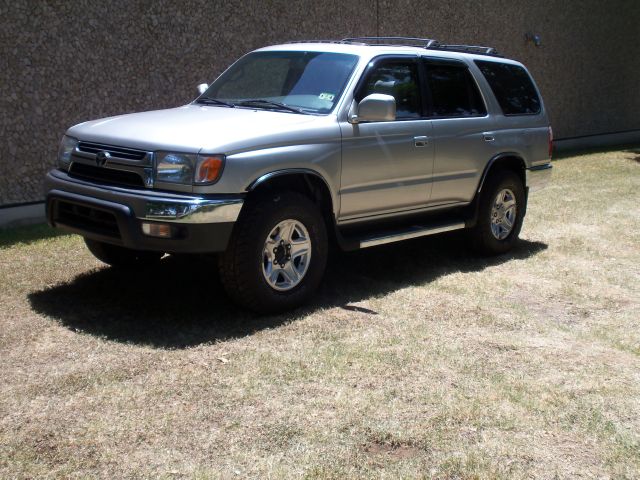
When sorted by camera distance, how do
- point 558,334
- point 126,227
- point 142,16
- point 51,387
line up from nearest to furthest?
point 51,387 → point 126,227 → point 558,334 → point 142,16

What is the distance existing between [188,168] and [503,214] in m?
3.86

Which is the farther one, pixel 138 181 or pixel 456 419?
pixel 138 181

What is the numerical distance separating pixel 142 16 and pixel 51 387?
6.09 meters

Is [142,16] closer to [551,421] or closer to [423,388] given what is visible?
[423,388]

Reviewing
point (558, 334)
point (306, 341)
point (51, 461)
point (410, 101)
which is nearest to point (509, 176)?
point (410, 101)

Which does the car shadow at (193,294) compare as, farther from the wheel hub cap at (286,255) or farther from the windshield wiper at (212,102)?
the windshield wiper at (212,102)

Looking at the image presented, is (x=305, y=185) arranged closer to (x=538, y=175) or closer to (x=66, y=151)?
(x=66, y=151)

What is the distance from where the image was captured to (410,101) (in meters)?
6.96

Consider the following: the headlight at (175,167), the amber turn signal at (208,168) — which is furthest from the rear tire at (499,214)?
the headlight at (175,167)

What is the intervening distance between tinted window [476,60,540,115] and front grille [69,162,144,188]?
3825 millimetres

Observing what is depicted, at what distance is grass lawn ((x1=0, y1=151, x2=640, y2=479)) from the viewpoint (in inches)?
151

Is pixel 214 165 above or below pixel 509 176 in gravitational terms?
above

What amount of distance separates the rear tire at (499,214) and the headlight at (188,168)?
325 centimetres

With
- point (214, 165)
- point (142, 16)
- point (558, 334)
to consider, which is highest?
point (142, 16)
